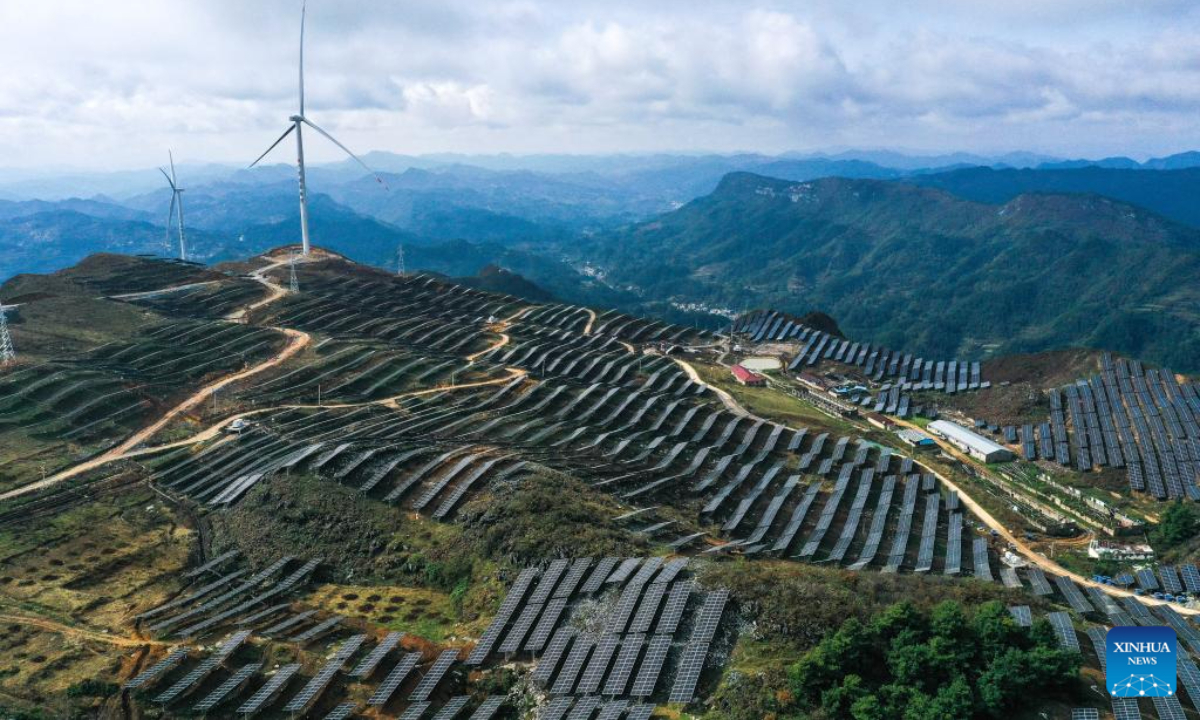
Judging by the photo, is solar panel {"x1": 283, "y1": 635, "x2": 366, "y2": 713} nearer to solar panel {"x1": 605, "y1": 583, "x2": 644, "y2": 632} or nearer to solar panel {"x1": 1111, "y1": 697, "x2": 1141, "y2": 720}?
solar panel {"x1": 605, "y1": 583, "x2": 644, "y2": 632}

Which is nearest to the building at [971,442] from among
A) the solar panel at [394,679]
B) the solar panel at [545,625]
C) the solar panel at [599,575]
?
the solar panel at [599,575]

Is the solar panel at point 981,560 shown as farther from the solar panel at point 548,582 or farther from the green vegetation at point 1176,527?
the solar panel at point 548,582

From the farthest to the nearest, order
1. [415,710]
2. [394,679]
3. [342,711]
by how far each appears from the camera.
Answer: [394,679] < [342,711] < [415,710]

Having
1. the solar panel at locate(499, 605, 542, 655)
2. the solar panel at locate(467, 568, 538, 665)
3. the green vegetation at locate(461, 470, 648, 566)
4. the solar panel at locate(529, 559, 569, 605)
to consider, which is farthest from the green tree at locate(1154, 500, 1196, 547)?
the solar panel at locate(499, 605, 542, 655)

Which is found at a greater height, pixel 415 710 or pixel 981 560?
pixel 415 710

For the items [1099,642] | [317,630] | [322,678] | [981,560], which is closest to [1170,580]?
[981,560]

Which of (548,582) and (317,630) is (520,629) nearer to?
(548,582)
